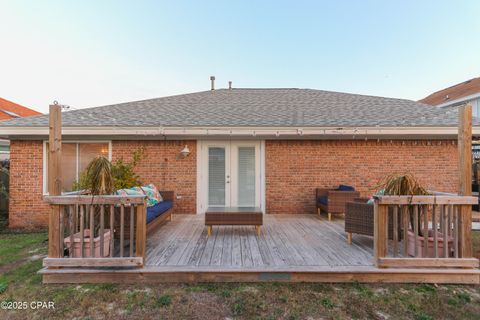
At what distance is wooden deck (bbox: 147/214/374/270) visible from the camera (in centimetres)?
318

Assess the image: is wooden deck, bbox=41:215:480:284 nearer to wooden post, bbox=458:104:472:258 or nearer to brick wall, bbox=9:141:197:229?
wooden post, bbox=458:104:472:258

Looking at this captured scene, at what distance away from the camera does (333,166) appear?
647cm

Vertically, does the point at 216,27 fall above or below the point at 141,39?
above

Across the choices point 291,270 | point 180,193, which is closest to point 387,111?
point 291,270

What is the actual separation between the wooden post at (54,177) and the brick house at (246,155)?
2742 mm

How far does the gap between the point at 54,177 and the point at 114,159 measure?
3.48 meters

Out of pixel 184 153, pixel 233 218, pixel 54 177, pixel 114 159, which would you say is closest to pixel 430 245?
pixel 233 218

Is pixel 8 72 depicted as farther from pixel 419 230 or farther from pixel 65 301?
pixel 419 230

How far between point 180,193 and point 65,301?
397cm

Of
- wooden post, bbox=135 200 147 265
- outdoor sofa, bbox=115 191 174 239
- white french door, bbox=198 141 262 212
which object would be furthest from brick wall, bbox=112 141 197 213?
wooden post, bbox=135 200 147 265

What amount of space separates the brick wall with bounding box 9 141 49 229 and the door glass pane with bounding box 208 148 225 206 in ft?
15.3

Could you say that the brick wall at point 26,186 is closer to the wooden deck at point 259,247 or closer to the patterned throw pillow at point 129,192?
the patterned throw pillow at point 129,192

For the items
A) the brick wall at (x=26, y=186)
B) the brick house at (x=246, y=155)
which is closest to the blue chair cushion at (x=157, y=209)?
the brick house at (x=246, y=155)

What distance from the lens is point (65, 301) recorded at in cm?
256
